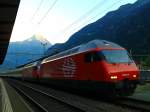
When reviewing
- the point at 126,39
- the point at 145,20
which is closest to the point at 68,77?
the point at 126,39

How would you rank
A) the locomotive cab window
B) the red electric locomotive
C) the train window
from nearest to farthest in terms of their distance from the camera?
the red electric locomotive
the locomotive cab window
the train window

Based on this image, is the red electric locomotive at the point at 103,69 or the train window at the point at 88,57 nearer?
the red electric locomotive at the point at 103,69

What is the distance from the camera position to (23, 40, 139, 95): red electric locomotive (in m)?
18.3

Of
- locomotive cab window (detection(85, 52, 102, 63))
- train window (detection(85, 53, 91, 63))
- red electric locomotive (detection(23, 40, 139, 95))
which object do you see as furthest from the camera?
train window (detection(85, 53, 91, 63))

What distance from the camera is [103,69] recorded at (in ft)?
61.7

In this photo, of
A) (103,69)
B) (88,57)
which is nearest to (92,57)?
(88,57)

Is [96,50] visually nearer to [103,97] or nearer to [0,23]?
[103,97]

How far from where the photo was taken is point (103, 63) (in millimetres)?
19109

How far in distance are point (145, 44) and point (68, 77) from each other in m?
137

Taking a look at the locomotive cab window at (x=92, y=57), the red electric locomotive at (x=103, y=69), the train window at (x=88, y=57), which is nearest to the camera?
the red electric locomotive at (x=103, y=69)

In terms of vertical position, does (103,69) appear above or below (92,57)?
below

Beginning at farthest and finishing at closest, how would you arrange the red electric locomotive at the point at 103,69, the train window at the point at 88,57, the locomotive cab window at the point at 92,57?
the train window at the point at 88,57 → the locomotive cab window at the point at 92,57 → the red electric locomotive at the point at 103,69

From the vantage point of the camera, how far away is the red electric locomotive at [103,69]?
18344 mm

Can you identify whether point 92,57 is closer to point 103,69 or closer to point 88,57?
point 88,57
